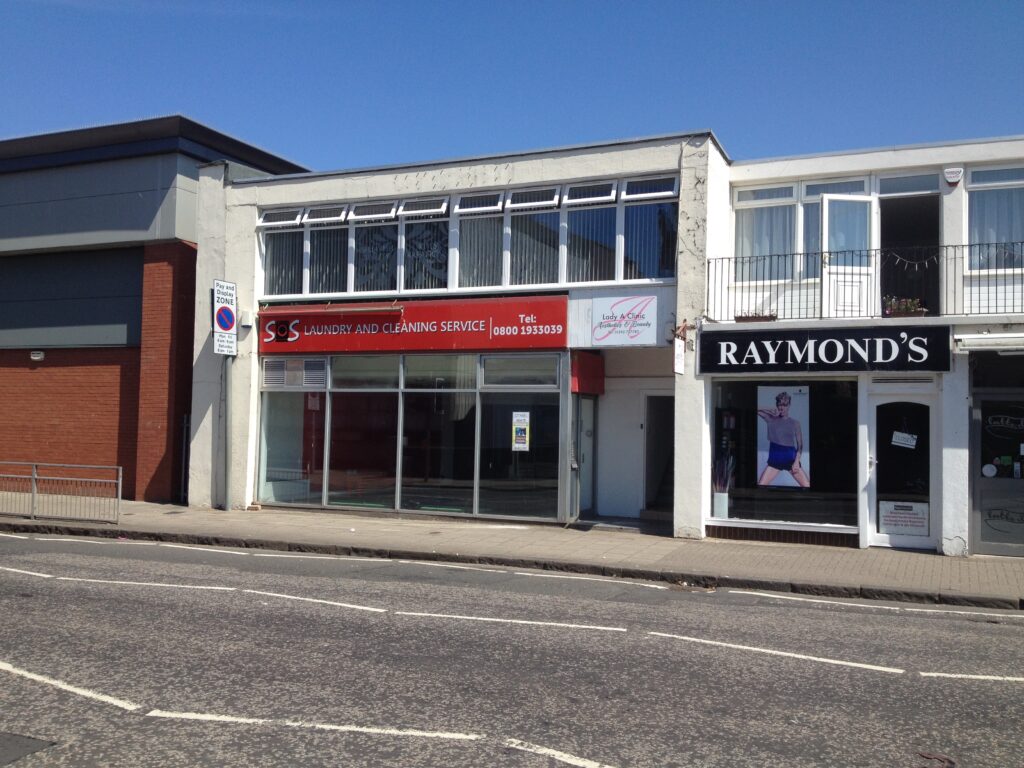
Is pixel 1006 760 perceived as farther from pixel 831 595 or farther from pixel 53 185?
pixel 53 185

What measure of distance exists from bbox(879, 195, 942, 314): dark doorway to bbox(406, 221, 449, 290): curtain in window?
7710 mm

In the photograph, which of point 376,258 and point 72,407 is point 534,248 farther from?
point 72,407

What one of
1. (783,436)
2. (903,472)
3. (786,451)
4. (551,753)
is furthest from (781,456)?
(551,753)

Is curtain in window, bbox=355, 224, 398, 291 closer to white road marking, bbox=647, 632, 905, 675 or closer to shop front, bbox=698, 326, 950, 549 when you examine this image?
shop front, bbox=698, 326, 950, 549

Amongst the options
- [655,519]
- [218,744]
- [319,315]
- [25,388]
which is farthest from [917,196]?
[25,388]

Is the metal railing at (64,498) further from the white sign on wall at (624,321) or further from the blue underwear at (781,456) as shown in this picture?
the blue underwear at (781,456)

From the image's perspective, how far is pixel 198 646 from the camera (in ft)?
25.5

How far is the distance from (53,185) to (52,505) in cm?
790

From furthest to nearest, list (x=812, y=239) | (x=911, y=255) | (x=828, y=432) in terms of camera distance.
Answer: (x=812, y=239) < (x=911, y=255) < (x=828, y=432)

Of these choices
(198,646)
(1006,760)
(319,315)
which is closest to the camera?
(1006,760)

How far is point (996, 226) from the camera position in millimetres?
15281

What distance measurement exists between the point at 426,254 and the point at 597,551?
23.1 ft

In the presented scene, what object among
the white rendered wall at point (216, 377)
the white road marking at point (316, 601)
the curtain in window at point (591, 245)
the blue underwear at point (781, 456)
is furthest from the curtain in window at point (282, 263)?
the white road marking at point (316, 601)

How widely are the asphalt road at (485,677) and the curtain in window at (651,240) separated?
6.77 metres
